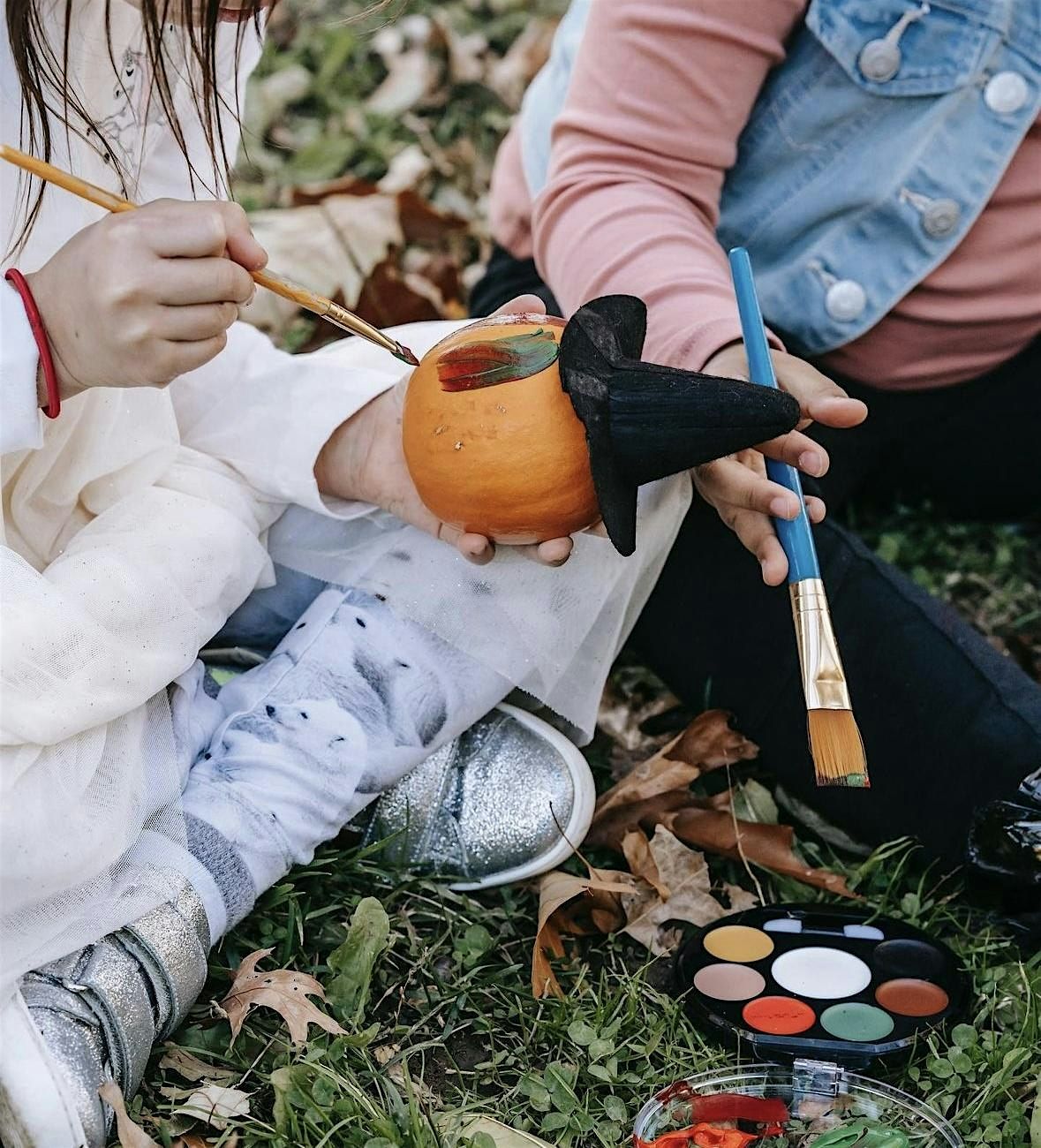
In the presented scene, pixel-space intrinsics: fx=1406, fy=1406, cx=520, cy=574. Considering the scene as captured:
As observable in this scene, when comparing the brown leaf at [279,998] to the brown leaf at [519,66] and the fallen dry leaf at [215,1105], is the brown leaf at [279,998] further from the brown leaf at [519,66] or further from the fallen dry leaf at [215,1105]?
the brown leaf at [519,66]

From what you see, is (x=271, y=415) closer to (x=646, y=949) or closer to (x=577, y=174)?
(x=577, y=174)

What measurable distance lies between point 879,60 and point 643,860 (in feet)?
2.59

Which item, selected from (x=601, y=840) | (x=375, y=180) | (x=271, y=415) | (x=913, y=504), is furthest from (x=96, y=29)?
(x=375, y=180)

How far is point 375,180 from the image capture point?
2.49 metres

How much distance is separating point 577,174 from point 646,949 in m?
0.76

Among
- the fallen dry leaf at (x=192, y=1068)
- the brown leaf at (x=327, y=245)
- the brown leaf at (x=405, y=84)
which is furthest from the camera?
the brown leaf at (x=405, y=84)

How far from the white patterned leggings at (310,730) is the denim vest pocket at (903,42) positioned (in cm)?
69

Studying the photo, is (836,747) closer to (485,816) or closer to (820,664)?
(820,664)

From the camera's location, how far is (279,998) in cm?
A: 105

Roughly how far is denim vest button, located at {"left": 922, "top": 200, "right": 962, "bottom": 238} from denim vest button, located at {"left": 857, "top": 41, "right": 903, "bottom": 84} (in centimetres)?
A: 13

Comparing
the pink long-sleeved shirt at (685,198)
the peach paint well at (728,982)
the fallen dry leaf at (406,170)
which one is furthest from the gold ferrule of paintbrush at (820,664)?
the fallen dry leaf at (406,170)

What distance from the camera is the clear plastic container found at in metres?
0.96

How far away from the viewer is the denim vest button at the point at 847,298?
1.41m

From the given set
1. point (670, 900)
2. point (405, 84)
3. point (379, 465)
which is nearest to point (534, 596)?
point (379, 465)
